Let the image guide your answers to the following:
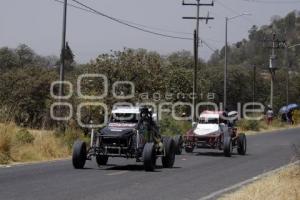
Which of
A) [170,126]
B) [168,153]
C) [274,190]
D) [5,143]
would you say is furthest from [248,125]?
[274,190]

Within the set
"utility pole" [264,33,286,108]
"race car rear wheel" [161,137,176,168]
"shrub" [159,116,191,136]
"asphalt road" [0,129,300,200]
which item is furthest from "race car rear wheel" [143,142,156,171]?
"utility pole" [264,33,286,108]

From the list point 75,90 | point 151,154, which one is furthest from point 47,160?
point 75,90

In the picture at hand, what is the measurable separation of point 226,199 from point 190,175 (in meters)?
5.81

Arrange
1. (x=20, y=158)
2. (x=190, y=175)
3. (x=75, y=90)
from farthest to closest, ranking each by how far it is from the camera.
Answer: (x=75, y=90) → (x=20, y=158) → (x=190, y=175)

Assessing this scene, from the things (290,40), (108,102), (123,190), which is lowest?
(123,190)

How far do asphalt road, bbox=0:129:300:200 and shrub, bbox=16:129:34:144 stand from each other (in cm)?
232

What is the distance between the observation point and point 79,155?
1964cm

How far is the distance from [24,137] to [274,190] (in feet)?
42.9

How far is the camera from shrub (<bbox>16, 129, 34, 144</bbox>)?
24.2m

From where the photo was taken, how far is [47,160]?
2345cm

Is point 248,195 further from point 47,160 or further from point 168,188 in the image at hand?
point 47,160

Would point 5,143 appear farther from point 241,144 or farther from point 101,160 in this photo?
point 241,144

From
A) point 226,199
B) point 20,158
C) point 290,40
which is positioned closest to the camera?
point 226,199

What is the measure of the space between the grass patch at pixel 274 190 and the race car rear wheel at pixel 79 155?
19.3 ft
